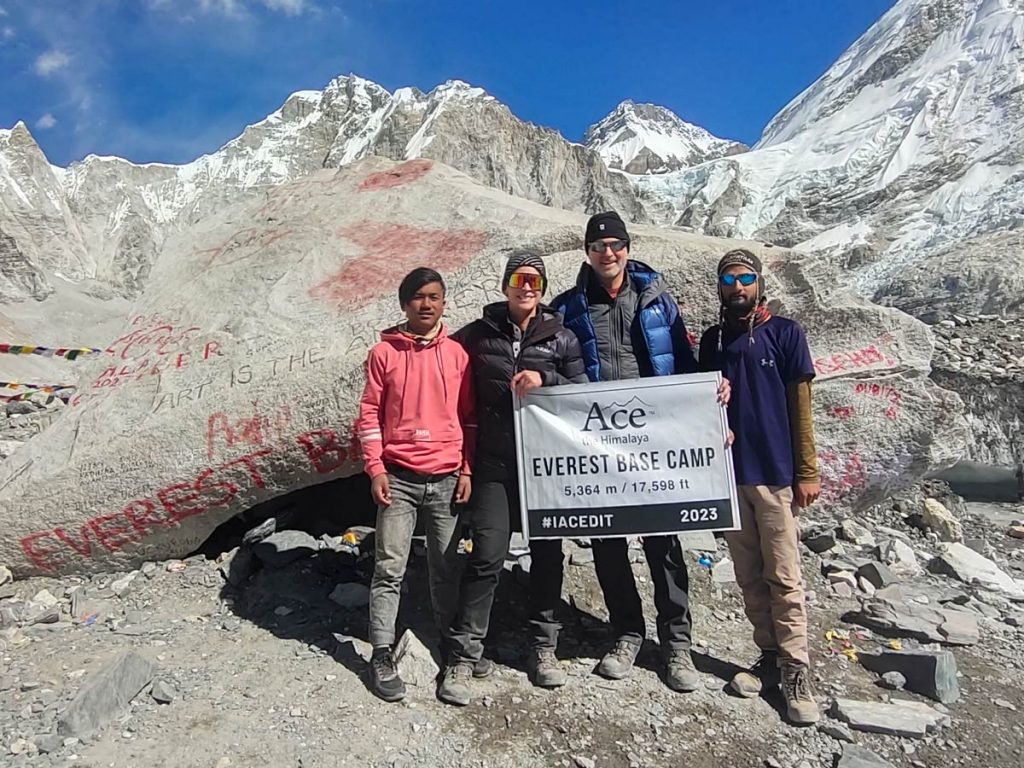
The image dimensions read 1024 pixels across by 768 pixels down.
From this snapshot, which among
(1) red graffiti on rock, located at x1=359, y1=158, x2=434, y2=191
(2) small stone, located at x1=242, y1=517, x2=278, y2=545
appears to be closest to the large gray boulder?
(2) small stone, located at x1=242, y1=517, x2=278, y2=545

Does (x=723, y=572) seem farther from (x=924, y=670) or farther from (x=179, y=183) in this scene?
(x=179, y=183)

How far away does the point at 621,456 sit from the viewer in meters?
4.19

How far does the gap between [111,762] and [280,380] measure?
2710 mm

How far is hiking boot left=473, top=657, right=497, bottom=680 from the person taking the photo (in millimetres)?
4145

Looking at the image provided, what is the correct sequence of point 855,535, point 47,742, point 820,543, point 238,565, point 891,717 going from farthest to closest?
1. point 855,535
2. point 820,543
3. point 238,565
4. point 891,717
5. point 47,742

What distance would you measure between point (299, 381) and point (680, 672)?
3.31 metres

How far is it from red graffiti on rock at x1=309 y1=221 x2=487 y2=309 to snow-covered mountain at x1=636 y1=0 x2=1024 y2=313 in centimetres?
4767

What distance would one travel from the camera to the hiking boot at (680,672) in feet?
13.2

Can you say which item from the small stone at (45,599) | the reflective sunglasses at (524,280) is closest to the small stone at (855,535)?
the reflective sunglasses at (524,280)

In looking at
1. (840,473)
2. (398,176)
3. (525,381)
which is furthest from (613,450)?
(398,176)

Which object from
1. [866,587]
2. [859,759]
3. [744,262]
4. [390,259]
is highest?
[390,259]

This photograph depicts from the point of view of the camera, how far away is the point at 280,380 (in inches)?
214

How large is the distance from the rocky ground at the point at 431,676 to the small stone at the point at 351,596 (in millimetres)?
15

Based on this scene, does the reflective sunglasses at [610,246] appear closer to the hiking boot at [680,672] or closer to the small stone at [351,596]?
the hiking boot at [680,672]
